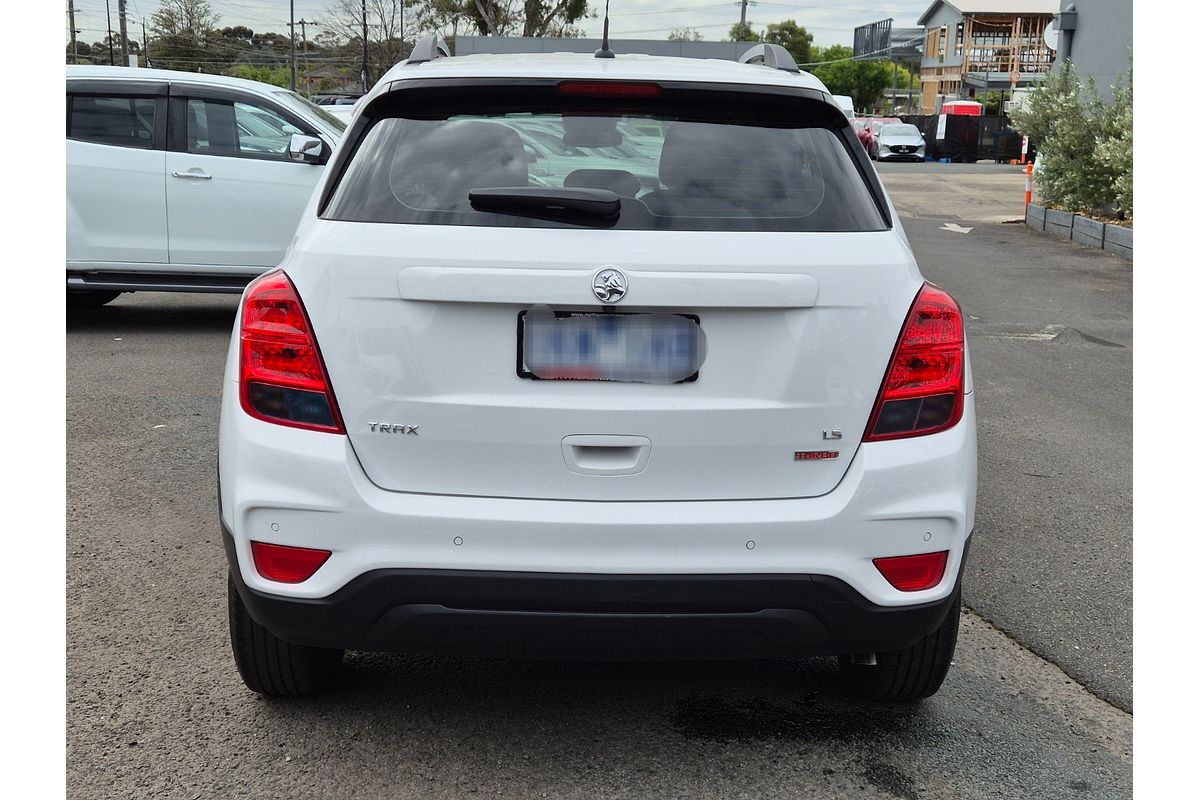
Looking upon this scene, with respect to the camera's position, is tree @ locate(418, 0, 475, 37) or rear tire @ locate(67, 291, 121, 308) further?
tree @ locate(418, 0, 475, 37)

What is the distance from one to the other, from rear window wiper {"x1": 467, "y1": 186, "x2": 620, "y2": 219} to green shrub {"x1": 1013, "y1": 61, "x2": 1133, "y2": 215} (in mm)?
14278

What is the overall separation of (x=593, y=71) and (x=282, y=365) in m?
1.04

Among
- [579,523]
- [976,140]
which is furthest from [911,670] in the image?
[976,140]

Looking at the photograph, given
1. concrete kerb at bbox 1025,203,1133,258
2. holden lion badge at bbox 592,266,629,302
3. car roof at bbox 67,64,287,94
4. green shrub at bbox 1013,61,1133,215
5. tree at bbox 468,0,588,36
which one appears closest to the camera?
holden lion badge at bbox 592,266,629,302

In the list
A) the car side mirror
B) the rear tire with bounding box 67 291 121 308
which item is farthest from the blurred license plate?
the rear tire with bounding box 67 291 121 308

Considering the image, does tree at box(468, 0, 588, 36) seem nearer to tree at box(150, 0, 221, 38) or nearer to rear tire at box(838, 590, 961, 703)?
tree at box(150, 0, 221, 38)

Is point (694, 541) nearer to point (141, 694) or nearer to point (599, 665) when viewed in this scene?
point (599, 665)

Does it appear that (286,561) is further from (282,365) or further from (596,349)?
(596,349)

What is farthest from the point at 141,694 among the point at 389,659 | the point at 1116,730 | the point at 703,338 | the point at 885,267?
the point at 1116,730

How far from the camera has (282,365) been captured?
110 inches

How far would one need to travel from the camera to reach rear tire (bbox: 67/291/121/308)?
10.3 meters

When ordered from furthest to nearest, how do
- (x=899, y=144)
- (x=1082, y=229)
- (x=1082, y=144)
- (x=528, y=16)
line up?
(x=528, y=16)
(x=899, y=144)
(x=1082, y=144)
(x=1082, y=229)

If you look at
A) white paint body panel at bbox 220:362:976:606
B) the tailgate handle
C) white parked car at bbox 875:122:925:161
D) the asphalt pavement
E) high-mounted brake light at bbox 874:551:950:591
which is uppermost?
white parked car at bbox 875:122:925:161

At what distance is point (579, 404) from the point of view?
8.83 ft
